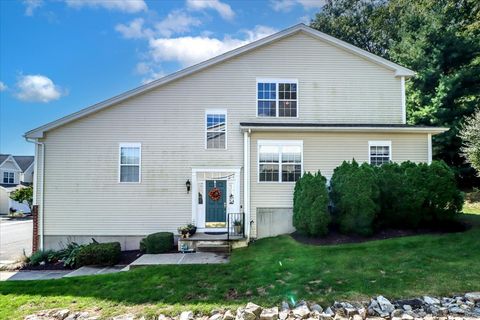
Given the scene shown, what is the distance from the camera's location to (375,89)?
13.0 m

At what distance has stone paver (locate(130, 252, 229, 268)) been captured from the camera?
948cm

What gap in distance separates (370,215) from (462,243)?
8.43 ft

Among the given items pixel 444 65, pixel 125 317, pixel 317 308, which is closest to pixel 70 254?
pixel 125 317

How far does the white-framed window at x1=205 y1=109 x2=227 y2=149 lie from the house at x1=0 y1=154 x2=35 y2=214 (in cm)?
3084

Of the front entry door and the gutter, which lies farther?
the front entry door

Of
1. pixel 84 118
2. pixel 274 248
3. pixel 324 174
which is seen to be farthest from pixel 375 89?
pixel 84 118

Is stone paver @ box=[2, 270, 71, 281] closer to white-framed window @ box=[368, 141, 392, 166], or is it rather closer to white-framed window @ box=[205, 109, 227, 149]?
white-framed window @ box=[205, 109, 227, 149]

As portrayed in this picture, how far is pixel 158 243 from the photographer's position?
37.3 ft

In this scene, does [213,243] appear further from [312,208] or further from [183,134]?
[183,134]

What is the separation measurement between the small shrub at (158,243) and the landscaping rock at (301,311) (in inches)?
260

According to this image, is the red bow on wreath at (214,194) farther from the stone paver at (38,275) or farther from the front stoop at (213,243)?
the stone paver at (38,275)

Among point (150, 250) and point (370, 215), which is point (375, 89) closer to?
point (370, 215)

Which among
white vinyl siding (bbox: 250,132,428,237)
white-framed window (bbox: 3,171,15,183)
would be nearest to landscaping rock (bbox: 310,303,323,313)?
white vinyl siding (bbox: 250,132,428,237)

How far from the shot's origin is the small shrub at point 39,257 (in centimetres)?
1145
